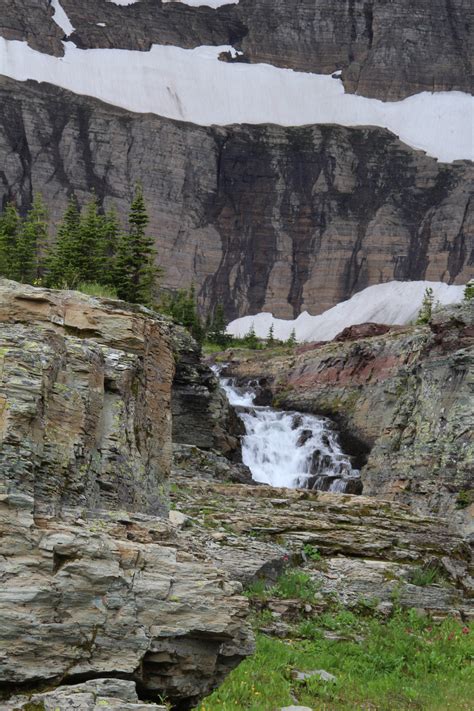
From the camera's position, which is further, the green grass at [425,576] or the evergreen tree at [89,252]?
the evergreen tree at [89,252]

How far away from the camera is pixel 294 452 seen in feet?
146

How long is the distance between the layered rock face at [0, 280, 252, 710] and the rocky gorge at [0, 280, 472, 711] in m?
0.01

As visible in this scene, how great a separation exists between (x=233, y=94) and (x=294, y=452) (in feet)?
462

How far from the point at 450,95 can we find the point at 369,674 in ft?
591

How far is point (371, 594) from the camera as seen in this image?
16.4 metres

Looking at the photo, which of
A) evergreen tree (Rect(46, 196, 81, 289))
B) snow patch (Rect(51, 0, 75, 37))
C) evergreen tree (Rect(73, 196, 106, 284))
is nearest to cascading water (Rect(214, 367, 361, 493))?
evergreen tree (Rect(73, 196, 106, 284))

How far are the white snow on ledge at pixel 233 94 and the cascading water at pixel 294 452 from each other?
121624 mm

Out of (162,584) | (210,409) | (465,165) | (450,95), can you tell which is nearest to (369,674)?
(162,584)

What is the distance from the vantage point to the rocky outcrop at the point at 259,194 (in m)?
143

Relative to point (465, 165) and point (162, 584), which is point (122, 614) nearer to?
point (162, 584)

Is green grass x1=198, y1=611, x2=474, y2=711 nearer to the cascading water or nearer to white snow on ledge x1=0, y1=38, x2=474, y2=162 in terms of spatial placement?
the cascading water

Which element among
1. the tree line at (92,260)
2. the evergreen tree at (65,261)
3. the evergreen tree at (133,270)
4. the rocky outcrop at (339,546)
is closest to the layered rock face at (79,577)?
the rocky outcrop at (339,546)

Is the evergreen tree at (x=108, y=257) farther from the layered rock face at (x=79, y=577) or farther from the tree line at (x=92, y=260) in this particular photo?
the layered rock face at (x=79, y=577)

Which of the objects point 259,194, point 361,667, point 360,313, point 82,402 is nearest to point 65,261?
point 82,402
